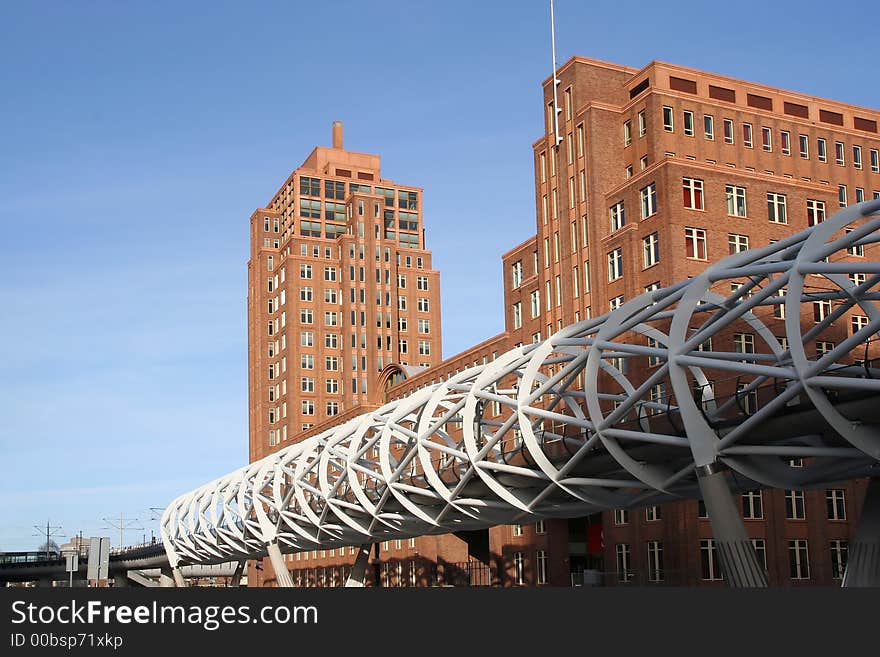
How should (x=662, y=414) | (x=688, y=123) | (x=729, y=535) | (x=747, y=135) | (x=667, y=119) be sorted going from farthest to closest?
(x=747, y=135) < (x=688, y=123) < (x=667, y=119) < (x=662, y=414) < (x=729, y=535)

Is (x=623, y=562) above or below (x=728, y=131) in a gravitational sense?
below

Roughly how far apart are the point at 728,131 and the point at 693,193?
1087cm

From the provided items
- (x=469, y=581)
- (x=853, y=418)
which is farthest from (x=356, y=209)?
(x=853, y=418)

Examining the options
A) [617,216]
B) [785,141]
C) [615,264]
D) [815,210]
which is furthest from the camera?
[785,141]

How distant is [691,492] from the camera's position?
4612 centimetres

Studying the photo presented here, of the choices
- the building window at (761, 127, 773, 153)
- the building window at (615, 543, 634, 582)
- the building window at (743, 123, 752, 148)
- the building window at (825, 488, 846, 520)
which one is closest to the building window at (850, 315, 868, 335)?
the building window at (825, 488, 846, 520)

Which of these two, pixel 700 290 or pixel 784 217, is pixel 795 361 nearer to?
pixel 700 290

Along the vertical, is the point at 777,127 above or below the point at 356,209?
below

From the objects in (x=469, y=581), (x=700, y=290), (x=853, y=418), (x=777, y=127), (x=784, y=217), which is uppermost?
(x=777, y=127)

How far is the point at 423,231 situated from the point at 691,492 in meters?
126

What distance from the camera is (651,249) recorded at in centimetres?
6956

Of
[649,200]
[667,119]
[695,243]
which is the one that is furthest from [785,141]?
[695,243]

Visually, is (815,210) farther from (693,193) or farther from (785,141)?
(693,193)

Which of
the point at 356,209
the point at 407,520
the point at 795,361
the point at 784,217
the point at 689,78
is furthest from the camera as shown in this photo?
the point at 356,209
